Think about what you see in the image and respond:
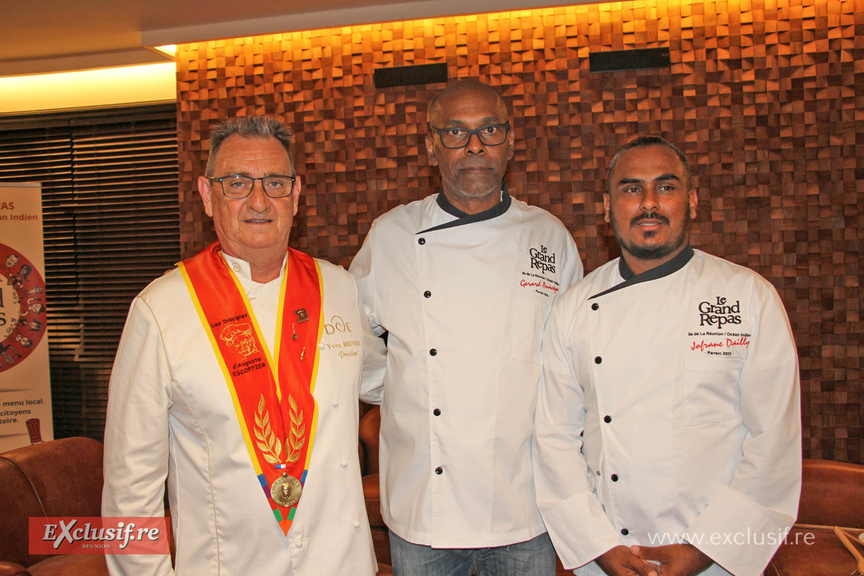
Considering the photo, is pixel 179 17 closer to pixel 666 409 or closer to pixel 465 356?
pixel 465 356

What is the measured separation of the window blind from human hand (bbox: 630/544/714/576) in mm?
4535

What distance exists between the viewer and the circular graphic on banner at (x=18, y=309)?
4516 mm

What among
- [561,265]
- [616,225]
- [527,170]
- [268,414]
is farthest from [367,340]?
[527,170]

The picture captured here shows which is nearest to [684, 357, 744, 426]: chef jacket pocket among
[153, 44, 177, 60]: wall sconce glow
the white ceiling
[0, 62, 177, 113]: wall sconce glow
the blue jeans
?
the blue jeans

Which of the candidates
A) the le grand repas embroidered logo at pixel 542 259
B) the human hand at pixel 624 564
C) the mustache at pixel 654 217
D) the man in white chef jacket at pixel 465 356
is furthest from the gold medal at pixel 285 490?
the mustache at pixel 654 217

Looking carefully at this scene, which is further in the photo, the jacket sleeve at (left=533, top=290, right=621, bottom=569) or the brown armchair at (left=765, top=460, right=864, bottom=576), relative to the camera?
the brown armchair at (left=765, top=460, right=864, bottom=576)

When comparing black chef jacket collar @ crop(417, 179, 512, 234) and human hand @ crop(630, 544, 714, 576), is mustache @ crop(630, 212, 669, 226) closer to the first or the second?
black chef jacket collar @ crop(417, 179, 512, 234)

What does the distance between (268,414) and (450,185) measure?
90 cm

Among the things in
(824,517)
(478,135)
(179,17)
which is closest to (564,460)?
(478,135)

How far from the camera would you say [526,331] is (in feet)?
6.31

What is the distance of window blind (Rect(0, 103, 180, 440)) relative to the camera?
5.24 m

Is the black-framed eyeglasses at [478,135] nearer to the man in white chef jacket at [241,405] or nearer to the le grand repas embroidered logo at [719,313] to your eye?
the man in white chef jacket at [241,405]

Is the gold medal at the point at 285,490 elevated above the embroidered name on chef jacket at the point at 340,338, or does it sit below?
below

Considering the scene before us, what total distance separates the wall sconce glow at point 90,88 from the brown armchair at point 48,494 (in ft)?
10.0
